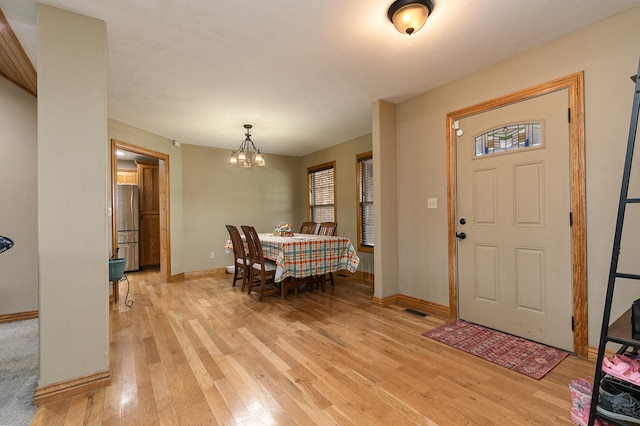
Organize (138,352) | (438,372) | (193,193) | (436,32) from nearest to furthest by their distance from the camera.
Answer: (438,372) → (436,32) → (138,352) → (193,193)

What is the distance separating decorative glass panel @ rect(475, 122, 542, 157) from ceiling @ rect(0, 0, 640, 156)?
648 mm

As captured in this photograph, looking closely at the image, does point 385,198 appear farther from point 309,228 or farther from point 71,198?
point 71,198

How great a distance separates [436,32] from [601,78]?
50.3 inches

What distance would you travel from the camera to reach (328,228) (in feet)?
16.7

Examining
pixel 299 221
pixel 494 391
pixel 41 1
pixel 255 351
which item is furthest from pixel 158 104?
pixel 494 391

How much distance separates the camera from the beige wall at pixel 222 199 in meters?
5.60

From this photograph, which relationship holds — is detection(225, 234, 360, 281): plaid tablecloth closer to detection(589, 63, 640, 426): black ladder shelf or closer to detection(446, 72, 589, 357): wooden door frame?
detection(446, 72, 589, 357): wooden door frame

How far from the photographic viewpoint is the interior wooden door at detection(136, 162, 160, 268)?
6.32m

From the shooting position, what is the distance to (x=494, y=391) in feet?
6.16

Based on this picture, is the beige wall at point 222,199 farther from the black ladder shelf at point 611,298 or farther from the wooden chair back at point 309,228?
the black ladder shelf at point 611,298

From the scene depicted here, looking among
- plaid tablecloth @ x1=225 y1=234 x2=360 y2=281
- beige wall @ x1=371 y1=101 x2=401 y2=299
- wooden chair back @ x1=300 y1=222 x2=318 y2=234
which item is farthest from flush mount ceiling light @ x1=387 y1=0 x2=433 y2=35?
wooden chair back @ x1=300 y1=222 x2=318 y2=234

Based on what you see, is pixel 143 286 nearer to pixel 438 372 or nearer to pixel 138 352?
pixel 138 352

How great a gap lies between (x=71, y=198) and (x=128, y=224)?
468cm

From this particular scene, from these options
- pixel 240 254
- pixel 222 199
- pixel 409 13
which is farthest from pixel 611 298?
pixel 222 199
